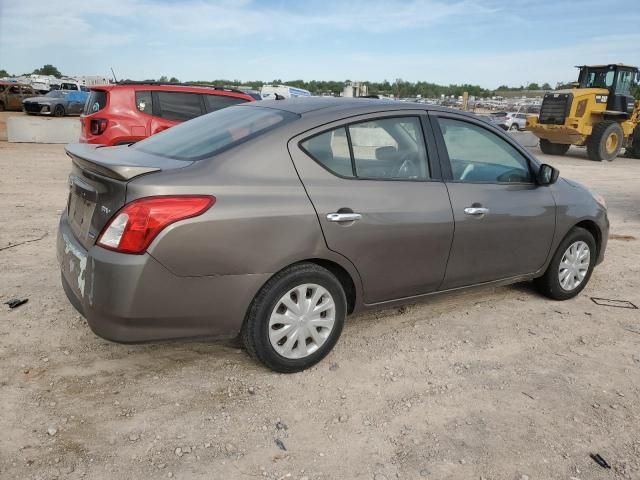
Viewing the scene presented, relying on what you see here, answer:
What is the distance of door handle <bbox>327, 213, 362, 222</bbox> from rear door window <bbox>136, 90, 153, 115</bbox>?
19.3ft

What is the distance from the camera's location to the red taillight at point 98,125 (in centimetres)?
802

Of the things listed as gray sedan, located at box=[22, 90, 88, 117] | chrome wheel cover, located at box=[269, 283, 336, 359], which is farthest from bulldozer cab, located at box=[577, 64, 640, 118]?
gray sedan, located at box=[22, 90, 88, 117]

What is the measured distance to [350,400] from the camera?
9.97 ft

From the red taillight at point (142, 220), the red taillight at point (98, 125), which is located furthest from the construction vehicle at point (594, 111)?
the red taillight at point (142, 220)

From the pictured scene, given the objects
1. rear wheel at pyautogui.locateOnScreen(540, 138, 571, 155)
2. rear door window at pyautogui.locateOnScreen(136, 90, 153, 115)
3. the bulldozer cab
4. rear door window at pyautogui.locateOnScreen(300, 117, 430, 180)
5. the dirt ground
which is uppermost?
the bulldozer cab

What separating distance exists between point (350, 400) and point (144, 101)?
255 inches

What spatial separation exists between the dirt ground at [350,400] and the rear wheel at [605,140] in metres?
15.1

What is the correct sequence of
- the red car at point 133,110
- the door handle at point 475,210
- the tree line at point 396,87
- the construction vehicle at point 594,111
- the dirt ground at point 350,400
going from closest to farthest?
the dirt ground at point 350,400
the door handle at point 475,210
the red car at point 133,110
the construction vehicle at point 594,111
the tree line at point 396,87

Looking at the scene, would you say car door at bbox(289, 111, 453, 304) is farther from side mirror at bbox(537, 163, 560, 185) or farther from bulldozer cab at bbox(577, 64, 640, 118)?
bulldozer cab at bbox(577, 64, 640, 118)

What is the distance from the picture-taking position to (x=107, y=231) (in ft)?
9.02

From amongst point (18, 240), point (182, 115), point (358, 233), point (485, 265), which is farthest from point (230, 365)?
point (182, 115)

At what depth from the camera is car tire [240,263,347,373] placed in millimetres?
3043

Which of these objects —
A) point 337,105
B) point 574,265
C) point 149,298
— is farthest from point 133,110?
point 574,265

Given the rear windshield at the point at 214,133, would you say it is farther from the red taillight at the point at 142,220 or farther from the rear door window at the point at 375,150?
the red taillight at the point at 142,220
